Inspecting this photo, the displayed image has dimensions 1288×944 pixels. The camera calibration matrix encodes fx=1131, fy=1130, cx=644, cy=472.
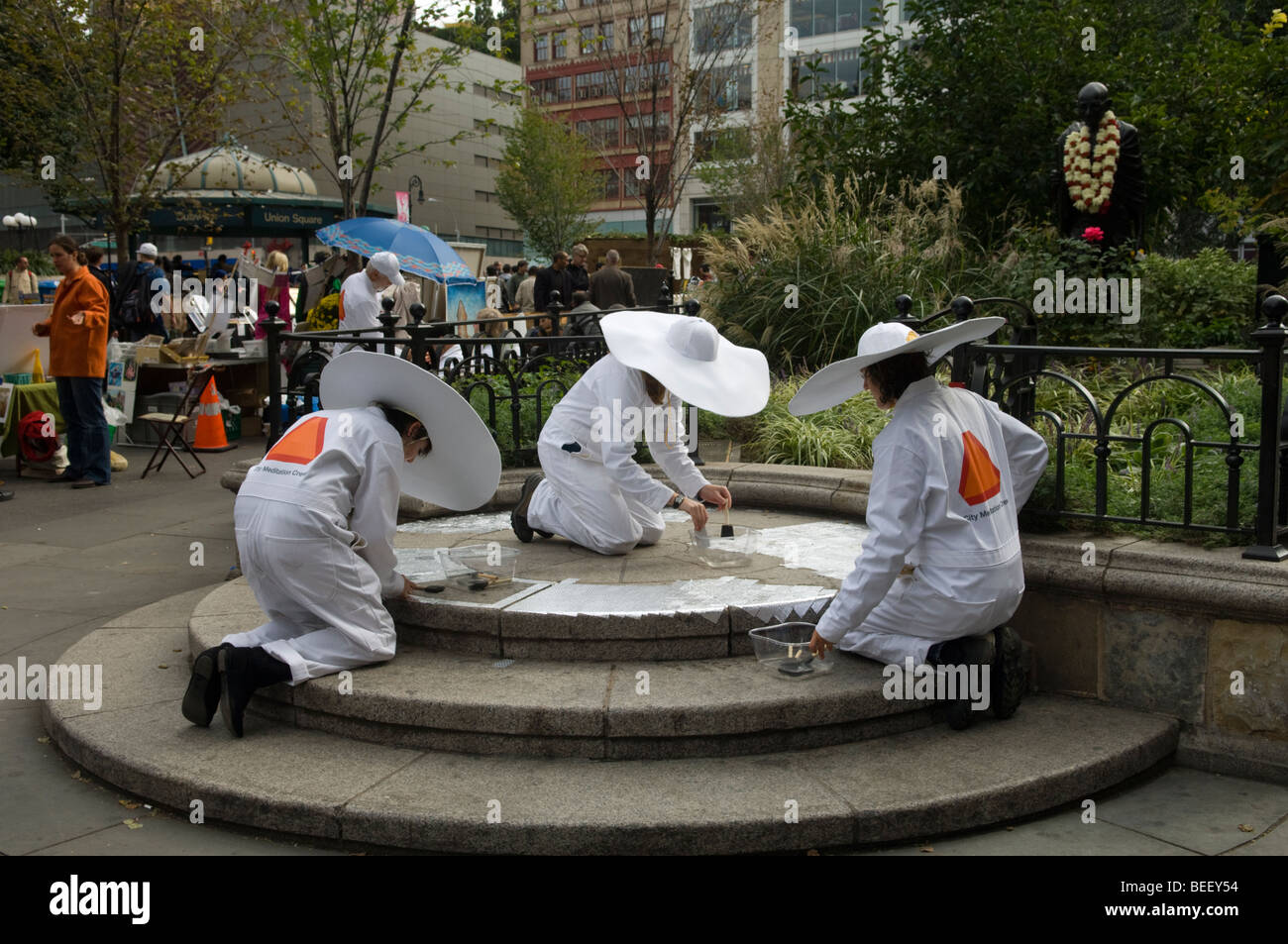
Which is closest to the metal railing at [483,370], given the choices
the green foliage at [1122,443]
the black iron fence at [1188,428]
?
the green foliage at [1122,443]

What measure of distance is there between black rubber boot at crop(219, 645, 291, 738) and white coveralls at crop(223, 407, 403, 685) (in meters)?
0.06

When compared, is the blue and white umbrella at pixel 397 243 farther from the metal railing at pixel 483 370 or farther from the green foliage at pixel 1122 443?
the green foliage at pixel 1122 443

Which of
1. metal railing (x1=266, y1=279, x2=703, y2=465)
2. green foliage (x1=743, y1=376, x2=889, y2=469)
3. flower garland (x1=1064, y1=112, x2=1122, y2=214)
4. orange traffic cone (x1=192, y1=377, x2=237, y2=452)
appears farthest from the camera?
orange traffic cone (x1=192, y1=377, x2=237, y2=452)

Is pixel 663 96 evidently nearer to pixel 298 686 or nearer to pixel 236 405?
pixel 236 405

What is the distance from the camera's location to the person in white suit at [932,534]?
4.27 meters

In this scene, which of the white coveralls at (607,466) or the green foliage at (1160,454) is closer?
the green foliage at (1160,454)

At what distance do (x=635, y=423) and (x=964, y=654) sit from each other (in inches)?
80.9

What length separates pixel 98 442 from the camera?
34.9ft

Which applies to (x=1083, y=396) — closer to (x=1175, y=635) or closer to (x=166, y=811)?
(x=1175, y=635)

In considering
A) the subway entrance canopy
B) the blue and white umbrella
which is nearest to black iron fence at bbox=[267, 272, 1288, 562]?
the blue and white umbrella

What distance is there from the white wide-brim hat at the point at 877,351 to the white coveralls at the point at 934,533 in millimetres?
181

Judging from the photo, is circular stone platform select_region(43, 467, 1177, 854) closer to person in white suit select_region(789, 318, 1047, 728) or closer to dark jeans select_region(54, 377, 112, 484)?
person in white suit select_region(789, 318, 1047, 728)

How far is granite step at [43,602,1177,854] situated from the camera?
12.3 ft

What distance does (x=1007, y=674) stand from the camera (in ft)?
14.8
